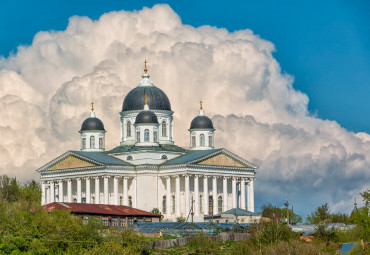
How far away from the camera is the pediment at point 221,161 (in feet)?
483

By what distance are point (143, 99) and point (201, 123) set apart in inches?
320

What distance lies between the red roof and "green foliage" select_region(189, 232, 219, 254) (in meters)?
18.8

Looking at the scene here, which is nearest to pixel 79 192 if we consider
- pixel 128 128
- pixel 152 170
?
pixel 152 170

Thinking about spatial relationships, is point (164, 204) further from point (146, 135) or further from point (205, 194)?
point (146, 135)

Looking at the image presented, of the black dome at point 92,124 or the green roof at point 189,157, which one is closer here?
the green roof at point 189,157

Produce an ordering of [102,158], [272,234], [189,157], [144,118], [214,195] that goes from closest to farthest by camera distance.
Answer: [272,234] → [214,195] → [189,157] → [102,158] → [144,118]

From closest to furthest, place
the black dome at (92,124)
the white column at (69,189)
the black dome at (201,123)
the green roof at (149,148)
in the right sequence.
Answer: the white column at (69,189) < the green roof at (149,148) < the black dome at (201,123) < the black dome at (92,124)

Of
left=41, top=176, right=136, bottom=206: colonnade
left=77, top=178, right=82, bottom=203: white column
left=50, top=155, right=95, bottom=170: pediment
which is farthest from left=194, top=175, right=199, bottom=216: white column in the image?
left=77, top=178, right=82, bottom=203: white column

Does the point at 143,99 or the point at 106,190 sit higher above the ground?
the point at 143,99

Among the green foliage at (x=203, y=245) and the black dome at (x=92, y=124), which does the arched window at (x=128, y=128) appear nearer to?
the black dome at (x=92, y=124)

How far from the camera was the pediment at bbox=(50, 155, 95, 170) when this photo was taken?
148625mm

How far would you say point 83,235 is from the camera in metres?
103

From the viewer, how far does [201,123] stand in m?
155

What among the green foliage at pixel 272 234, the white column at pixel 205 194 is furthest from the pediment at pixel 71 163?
the green foliage at pixel 272 234
